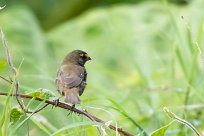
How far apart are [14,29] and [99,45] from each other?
26.5 inches

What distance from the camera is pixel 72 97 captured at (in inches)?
103

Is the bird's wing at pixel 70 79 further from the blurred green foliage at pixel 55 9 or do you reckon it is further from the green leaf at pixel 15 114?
the blurred green foliage at pixel 55 9

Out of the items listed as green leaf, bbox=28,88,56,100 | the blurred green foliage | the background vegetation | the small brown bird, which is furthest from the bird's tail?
the blurred green foliage

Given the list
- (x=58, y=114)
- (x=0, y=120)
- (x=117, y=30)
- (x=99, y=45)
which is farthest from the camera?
(x=99, y=45)

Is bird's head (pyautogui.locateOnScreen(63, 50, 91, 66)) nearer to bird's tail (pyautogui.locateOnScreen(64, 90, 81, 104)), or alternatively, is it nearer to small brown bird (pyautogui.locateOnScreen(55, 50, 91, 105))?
small brown bird (pyautogui.locateOnScreen(55, 50, 91, 105))

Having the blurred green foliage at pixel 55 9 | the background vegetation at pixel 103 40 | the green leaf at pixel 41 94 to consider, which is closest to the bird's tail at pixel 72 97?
the green leaf at pixel 41 94

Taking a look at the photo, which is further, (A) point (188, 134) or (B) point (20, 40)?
(B) point (20, 40)

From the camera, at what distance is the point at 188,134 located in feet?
10.5

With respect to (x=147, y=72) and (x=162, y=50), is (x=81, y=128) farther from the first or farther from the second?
(x=162, y=50)

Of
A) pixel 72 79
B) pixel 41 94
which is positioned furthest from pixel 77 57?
pixel 41 94

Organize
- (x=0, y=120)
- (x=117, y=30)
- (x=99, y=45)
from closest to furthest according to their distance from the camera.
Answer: (x=0, y=120)
(x=117, y=30)
(x=99, y=45)

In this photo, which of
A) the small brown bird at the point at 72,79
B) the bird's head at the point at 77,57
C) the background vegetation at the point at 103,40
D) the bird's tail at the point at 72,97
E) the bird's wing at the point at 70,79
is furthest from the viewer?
the background vegetation at the point at 103,40

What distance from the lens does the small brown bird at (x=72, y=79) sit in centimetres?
269

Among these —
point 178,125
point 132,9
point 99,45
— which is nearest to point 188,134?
point 178,125
